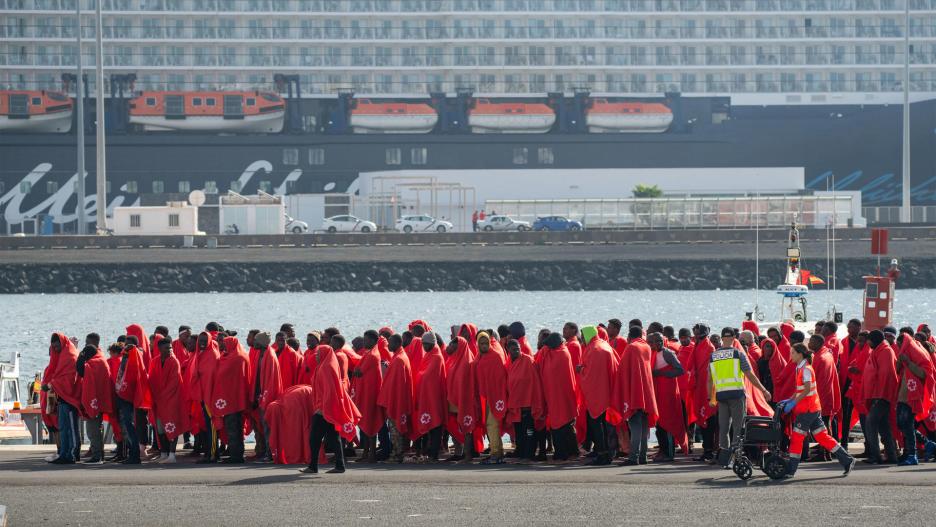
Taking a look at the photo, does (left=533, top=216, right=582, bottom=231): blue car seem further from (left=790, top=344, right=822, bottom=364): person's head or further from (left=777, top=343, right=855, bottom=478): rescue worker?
(left=777, top=343, right=855, bottom=478): rescue worker

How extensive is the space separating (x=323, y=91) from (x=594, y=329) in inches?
2377

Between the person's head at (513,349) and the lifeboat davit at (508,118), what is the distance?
58.5 meters

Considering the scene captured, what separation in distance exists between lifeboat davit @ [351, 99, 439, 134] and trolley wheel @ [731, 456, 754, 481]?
196 feet

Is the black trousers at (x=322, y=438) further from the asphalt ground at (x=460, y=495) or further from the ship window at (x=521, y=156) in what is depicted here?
the ship window at (x=521, y=156)

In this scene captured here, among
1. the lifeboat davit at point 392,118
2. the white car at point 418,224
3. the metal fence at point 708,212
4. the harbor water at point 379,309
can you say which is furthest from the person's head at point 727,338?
the lifeboat davit at point 392,118

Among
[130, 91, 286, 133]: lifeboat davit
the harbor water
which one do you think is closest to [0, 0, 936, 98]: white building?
[130, 91, 286, 133]: lifeboat davit

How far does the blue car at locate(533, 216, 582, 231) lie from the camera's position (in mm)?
65938

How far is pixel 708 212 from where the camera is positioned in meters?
66.0

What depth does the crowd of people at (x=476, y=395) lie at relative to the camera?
575 inches

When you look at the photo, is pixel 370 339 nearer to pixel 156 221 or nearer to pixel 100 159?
pixel 156 221

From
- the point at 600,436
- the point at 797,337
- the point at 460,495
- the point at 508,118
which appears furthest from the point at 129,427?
the point at 508,118

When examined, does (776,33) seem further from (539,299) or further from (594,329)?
(594,329)

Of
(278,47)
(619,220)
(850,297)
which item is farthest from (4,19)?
(850,297)

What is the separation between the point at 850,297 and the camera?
55250 mm
